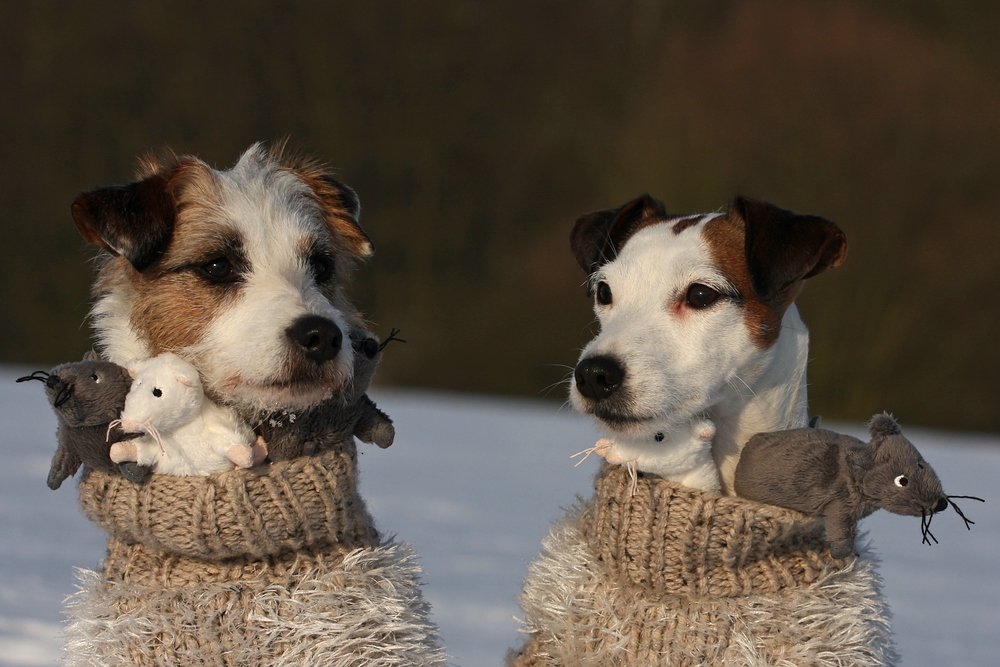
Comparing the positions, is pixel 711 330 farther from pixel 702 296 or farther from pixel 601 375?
pixel 601 375

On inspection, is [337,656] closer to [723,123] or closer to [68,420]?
[68,420]

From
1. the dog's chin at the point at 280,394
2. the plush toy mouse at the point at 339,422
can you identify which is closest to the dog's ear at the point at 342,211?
the plush toy mouse at the point at 339,422

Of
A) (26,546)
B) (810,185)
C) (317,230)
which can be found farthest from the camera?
(810,185)

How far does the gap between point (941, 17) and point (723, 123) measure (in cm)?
155

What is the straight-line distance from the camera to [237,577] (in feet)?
7.51

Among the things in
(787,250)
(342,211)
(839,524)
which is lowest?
(839,524)

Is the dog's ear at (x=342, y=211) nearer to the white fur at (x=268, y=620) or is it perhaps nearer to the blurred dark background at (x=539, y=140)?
the white fur at (x=268, y=620)

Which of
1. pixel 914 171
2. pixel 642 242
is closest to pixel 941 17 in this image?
pixel 914 171

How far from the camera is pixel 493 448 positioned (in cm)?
645

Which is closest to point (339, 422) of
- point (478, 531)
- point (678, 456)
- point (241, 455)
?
point (241, 455)

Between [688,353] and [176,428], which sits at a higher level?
[688,353]

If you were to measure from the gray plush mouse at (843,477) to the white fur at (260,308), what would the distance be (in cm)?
96

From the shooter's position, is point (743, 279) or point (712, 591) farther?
point (743, 279)

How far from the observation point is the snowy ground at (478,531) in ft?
11.9
